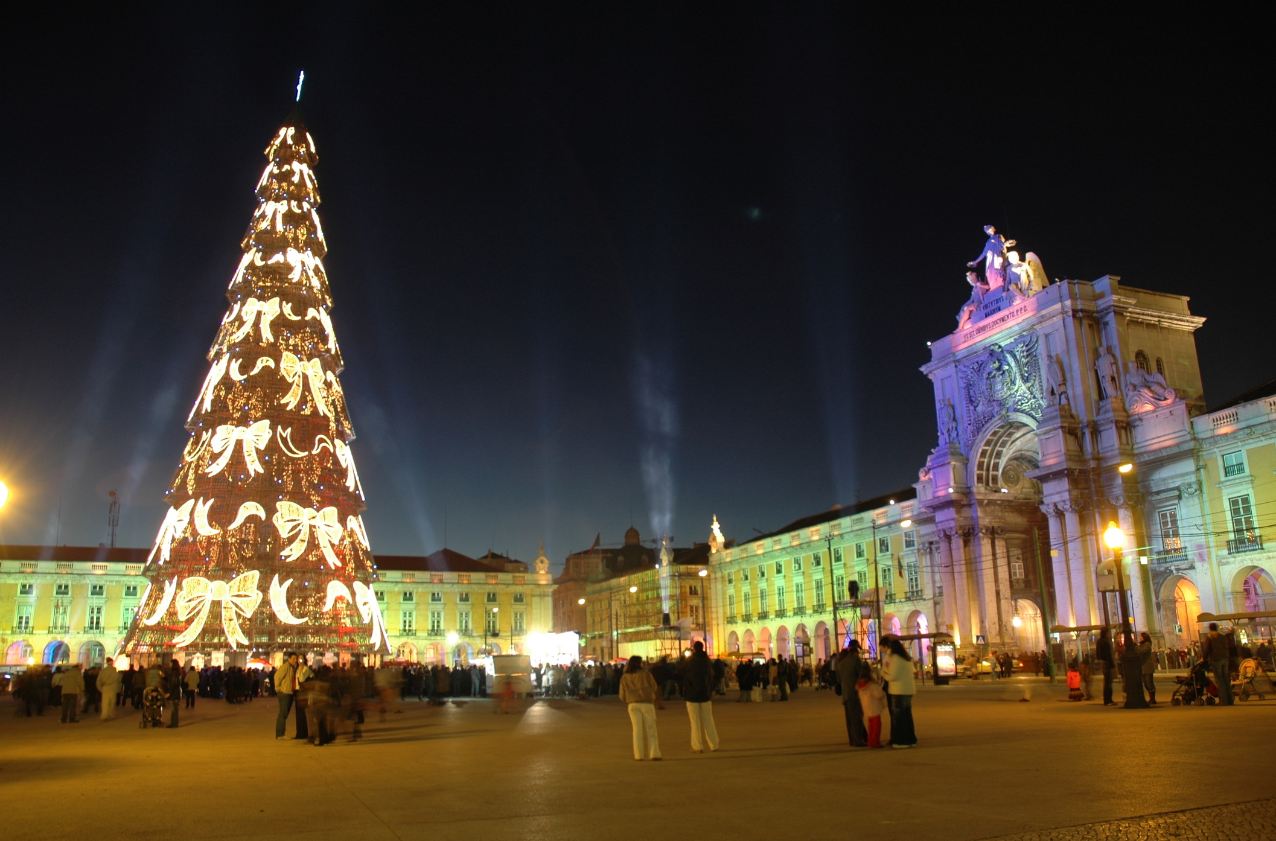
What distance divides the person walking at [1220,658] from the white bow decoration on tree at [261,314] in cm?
3138

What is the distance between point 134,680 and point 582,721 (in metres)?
18.2

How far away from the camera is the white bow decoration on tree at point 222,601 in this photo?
34.5 metres

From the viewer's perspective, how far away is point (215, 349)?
123 feet

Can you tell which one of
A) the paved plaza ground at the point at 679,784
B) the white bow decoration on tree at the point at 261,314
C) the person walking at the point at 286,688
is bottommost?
the paved plaza ground at the point at 679,784

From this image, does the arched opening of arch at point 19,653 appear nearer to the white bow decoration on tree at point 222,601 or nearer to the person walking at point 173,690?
the white bow decoration on tree at point 222,601

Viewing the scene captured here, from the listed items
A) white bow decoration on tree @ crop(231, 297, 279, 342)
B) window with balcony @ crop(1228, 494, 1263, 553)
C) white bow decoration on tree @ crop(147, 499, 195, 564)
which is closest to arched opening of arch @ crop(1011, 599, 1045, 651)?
window with balcony @ crop(1228, 494, 1263, 553)

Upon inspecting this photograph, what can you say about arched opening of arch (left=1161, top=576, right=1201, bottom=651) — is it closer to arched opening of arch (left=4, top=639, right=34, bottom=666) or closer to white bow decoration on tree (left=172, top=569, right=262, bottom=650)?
white bow decoration on tree (left=172, top=569, right=262, bottom=650)

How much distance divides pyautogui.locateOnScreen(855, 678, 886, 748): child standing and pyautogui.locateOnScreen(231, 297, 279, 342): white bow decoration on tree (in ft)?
95.4

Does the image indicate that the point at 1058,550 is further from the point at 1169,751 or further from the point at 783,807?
the point at 783,807

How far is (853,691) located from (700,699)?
235cm

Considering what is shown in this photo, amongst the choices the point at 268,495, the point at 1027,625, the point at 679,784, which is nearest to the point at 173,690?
the point at 268,495

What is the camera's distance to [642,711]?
45.6 ft

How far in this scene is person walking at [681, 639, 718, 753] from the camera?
14.7 meters

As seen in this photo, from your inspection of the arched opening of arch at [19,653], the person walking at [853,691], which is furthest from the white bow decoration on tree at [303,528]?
the arched opening of arch at [19,653]
